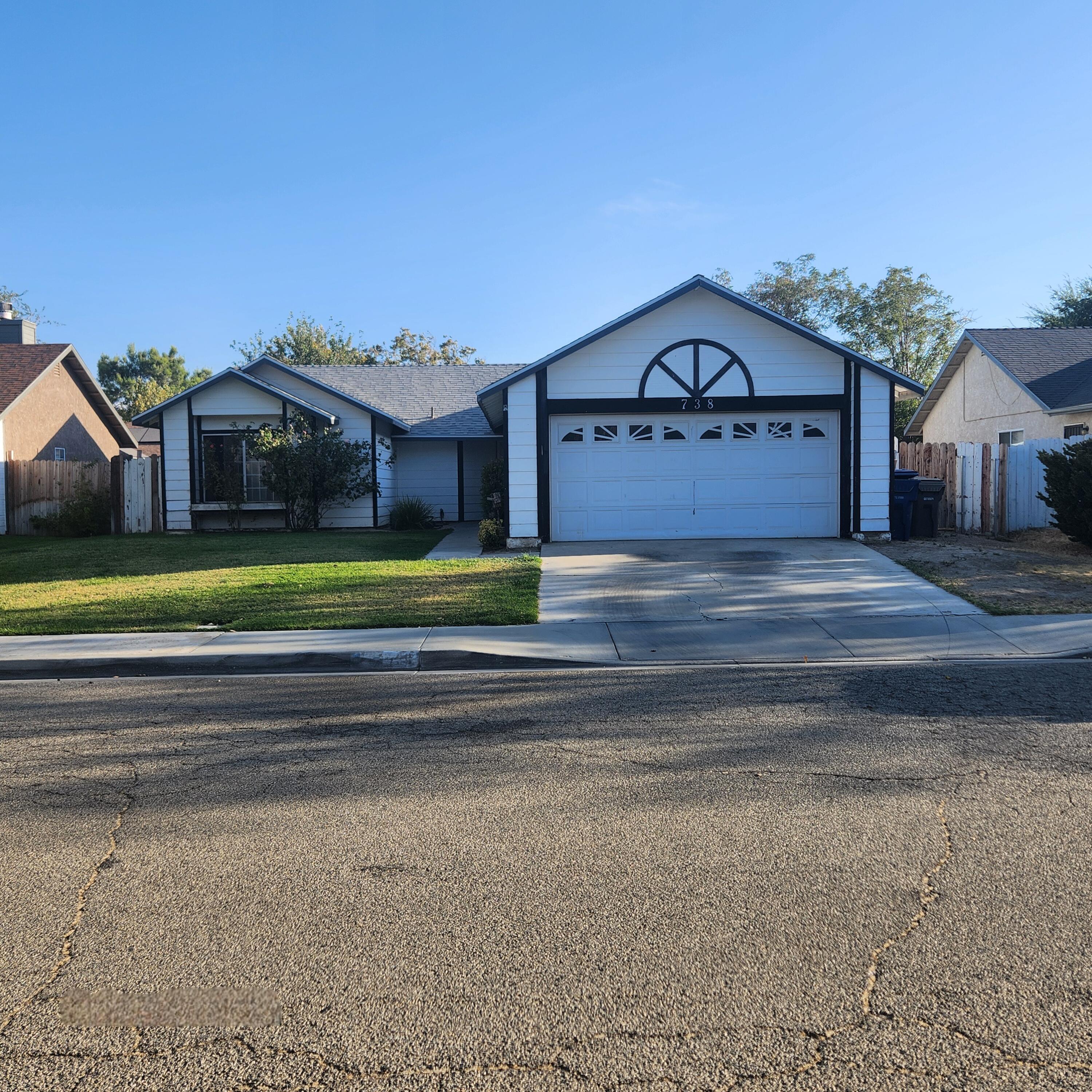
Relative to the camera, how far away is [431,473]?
2616cm

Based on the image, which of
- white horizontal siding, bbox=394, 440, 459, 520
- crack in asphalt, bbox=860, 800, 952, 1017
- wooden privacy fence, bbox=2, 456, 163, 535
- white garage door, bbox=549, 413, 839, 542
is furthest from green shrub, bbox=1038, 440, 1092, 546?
wooden privacy fence, bbox=2, 456, 163, 535

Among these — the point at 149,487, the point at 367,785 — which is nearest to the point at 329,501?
the point at 149,487

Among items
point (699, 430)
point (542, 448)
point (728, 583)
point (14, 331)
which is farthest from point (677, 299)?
point (14, 331)

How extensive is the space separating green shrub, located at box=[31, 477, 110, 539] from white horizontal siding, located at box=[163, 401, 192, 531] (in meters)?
1.73

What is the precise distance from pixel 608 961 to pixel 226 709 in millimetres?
4632

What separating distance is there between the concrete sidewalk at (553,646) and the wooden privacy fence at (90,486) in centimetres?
1335

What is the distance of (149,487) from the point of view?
74.6 feet

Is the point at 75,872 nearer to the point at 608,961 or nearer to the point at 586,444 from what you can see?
the point at 608,961

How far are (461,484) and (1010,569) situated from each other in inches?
615

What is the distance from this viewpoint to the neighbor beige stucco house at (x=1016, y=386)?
73.4ft

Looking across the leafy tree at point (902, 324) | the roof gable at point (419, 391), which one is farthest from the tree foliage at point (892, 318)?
the roof gable at point (419, 391)

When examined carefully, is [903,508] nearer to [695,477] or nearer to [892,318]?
[695,477]

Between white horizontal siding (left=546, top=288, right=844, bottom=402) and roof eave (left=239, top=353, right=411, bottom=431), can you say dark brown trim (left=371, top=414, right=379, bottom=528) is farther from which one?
white horizontal siding (left=546, top=288, right=844, bottom=402)

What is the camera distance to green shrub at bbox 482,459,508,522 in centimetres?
1927
